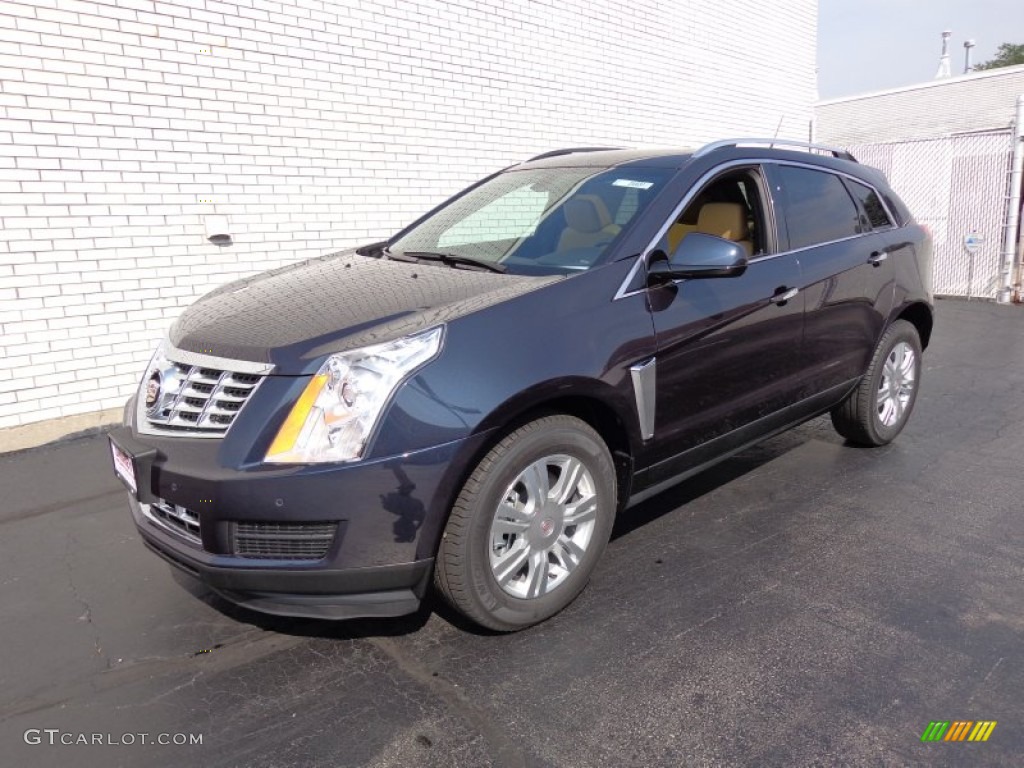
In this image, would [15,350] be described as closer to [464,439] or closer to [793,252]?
[464,439]

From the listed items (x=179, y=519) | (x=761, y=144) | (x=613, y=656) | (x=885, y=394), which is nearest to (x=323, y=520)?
(x=179, y=519)

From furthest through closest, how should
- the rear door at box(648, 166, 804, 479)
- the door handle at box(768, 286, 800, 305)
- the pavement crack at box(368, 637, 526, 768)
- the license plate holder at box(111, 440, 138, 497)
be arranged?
the door handle at box(768, 286, 800, 305)
the rear door at box(648, 166, 804, 479)
the license plate holder at box(111, 440, 138, 497)
the pavement crack at box(368, 637, 526, 768)

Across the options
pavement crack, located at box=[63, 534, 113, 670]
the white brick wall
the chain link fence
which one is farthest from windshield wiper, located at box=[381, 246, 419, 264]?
the chain link fence

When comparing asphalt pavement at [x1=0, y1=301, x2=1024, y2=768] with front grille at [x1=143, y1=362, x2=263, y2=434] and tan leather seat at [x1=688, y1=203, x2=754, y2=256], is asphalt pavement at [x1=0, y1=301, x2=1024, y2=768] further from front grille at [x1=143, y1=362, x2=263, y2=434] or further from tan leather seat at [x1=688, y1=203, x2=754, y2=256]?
tan leather seat at [x1=688, y1=203, x2=754, y2=256]

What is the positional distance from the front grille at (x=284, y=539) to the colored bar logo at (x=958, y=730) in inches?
76.5

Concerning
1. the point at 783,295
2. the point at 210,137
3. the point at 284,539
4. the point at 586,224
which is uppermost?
the point at 210,137

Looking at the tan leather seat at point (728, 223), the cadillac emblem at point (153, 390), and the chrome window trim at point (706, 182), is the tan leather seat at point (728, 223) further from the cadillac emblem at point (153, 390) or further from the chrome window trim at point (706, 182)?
the cadillac emblem at point (153, 390)

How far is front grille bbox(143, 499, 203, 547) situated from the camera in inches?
104

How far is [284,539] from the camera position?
8.27 feet

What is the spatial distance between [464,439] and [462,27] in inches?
240

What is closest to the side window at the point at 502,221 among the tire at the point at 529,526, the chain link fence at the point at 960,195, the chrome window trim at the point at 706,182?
the chrome window trim at the point at 706,182

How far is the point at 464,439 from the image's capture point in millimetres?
2596

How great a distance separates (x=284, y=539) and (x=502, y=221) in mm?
2031

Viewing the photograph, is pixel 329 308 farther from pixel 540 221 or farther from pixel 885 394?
pixel 885 394
